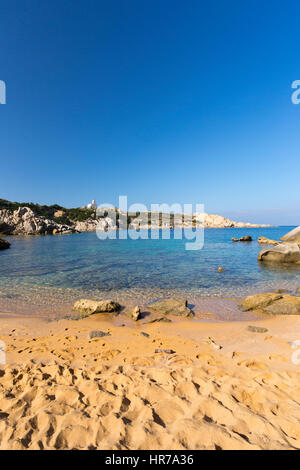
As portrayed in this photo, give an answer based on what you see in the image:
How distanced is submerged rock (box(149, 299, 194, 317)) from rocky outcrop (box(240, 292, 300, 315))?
265 centimetres

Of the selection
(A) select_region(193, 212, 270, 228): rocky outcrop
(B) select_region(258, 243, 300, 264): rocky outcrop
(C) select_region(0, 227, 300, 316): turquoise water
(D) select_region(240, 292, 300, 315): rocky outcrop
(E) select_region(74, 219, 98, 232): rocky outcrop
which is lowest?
(C) select_region(0, 227, 300, 316): turquoise water

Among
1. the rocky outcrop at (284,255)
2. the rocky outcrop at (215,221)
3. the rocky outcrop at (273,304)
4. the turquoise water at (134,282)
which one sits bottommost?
the turquoise water at (134,282)

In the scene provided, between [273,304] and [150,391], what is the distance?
750 centimetres

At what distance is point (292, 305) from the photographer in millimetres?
8719

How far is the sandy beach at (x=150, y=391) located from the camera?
2.81 metres

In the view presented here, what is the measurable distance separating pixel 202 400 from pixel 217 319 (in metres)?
5.09

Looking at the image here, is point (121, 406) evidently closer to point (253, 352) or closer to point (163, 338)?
point (163, 338)

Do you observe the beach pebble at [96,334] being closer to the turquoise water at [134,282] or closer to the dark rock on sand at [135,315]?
the dark rock on sand at [135,315]

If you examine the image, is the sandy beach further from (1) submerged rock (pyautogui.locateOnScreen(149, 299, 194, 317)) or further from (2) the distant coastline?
(2) the distant coastline

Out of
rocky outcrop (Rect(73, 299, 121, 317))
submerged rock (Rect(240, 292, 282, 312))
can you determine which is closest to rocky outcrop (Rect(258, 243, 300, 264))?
submerged rock (Rect(240, 292, 282, 312))

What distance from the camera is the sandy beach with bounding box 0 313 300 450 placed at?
2812 mm

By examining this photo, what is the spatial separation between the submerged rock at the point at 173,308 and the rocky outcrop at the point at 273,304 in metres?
2.65

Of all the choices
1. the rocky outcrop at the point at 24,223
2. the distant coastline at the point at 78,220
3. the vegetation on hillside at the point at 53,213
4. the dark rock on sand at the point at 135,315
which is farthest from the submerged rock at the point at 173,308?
the vegetation on hillside at the point at 53,213

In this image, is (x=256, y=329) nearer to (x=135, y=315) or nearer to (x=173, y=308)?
(x=173, y=308)
